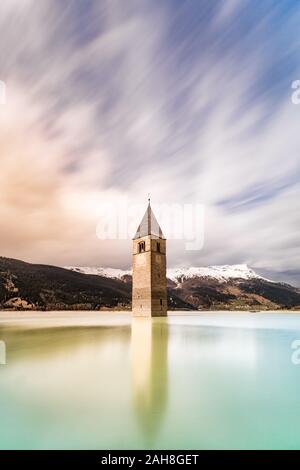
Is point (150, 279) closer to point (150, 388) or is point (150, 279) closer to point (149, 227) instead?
point (149, 227)

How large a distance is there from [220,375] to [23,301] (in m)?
83.6

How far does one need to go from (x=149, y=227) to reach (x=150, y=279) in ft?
26.3

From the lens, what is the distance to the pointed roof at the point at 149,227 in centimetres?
4791

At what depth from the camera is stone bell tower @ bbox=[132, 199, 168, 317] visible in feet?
145

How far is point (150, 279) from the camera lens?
145 feet

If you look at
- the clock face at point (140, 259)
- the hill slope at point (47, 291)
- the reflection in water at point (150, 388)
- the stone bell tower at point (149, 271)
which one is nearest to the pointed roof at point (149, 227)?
the stone bell tower at point (149, 271)

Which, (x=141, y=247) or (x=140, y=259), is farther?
(x=141, y=247)

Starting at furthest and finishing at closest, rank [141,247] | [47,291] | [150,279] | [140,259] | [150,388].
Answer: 1. [47,291]
2. [141,247]
3. [140,259]
4. [150,279]
5. [150,388]

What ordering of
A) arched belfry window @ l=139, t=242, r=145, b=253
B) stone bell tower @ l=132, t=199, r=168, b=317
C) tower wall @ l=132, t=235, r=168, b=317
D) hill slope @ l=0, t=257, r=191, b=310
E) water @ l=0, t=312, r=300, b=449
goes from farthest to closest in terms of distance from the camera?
hill slope @ l=0, t=257, r=191, b=310
arched belfry window @ l=139, t=242, r=145, b=253
stone bell tower @ l=132, t=199, r=168, b=317
tower wall @ l=132, t=235, r=168, b=317
water @ l=0, t=312, r=300, b=449

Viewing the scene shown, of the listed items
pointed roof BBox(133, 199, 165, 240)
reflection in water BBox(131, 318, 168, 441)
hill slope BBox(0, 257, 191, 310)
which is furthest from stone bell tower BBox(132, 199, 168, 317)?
hill slope BBox(0, 257, 191, 310)

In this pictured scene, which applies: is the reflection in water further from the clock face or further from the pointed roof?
the pointed roof

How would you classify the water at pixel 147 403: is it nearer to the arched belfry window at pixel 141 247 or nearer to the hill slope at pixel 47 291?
the arched belfry window at pixel 141 247

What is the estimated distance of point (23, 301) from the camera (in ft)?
276

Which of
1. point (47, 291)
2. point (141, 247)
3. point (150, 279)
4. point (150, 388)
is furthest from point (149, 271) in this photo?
point (47, 291)
